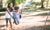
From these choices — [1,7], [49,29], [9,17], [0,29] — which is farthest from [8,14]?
[1,7]

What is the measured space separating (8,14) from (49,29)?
2593 millimetres

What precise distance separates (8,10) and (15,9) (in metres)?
0.87

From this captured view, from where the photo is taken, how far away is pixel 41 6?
2444 cm

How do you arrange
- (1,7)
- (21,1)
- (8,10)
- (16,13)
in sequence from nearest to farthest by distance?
(21,1)
(8,10)
(16,13)
(1,7)

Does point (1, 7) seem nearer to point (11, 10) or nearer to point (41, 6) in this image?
point (41, 6)

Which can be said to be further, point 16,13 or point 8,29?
point 8,29

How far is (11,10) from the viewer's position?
6.57 m

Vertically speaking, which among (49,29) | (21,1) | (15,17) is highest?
(21,1)

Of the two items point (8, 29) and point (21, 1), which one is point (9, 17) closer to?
point (8, 29)

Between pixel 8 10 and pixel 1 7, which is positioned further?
pixel 1 7

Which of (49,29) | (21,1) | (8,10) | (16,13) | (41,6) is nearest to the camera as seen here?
(21,1)

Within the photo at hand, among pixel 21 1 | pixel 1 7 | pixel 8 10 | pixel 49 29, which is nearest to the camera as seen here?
pixel 21 1

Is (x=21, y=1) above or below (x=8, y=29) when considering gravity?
above

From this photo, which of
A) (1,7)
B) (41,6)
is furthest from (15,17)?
(41,6)
